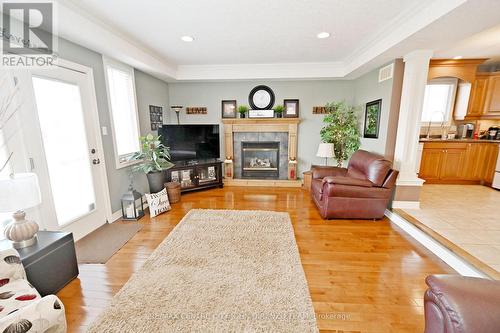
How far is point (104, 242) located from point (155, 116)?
8.73ft

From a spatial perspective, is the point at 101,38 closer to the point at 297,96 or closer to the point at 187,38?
the point at 187,38

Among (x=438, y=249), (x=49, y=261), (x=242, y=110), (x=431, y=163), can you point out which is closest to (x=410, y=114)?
(x=438, y=249)

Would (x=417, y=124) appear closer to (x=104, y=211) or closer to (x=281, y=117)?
(x=281, y=117)

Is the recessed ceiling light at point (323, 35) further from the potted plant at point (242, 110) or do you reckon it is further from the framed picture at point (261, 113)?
the potted plant at point (242, 110)

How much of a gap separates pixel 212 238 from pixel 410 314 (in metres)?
2.02

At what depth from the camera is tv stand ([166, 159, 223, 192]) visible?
14.5 feet

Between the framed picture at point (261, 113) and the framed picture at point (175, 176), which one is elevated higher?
the framed picture at point (261, 113)

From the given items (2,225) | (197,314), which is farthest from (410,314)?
(2,225)

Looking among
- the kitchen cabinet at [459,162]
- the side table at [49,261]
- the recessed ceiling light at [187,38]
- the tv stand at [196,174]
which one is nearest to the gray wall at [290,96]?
the tv stand at [196,174]

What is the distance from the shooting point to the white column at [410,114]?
3043 millimetres

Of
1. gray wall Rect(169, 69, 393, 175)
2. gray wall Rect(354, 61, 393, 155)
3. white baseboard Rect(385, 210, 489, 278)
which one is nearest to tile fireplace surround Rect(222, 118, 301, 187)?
gray wall Rect(169, 69, 393, 175)

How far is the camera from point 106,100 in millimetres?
3125

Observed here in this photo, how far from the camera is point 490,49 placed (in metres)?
3.50

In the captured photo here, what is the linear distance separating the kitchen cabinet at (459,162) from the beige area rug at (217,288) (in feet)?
12.3
